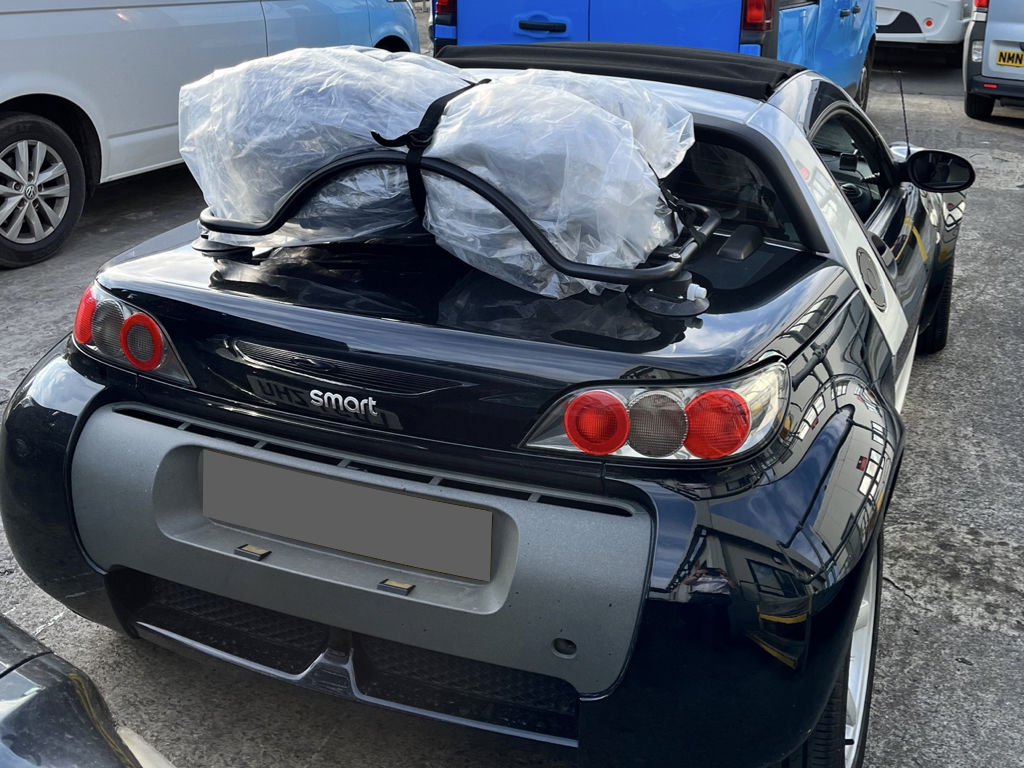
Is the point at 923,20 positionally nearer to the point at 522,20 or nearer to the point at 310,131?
the point at 522,20

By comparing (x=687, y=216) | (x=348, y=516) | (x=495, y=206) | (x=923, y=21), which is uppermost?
(x=495, y=206)

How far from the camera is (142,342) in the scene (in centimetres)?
200

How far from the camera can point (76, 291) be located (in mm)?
4926

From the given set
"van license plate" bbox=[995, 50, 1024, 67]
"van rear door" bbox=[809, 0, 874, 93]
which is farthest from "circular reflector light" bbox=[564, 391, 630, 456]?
"van license plate" bbox=[995, 50, 1024, 67]

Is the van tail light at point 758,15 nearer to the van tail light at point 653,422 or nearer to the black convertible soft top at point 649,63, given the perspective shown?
the black convertible soft top at point 649,63

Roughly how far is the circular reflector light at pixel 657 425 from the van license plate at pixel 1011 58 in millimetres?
8657

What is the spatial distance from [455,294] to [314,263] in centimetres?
32

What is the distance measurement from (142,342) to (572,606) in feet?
3.21

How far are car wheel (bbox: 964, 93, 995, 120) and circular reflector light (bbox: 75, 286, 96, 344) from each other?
9159 mm

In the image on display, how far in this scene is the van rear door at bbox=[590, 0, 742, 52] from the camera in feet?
20.4


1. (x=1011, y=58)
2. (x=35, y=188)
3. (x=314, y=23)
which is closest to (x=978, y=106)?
(x=1011, y=58)

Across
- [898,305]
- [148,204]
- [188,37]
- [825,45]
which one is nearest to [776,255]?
[898,305]

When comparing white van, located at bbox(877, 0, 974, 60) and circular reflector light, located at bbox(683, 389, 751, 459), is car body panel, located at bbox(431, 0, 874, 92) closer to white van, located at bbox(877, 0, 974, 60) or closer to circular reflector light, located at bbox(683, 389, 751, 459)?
white van, located at bbox(877, 0, 974, 60)

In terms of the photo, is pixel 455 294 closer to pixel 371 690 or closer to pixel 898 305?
pixel 371 690
